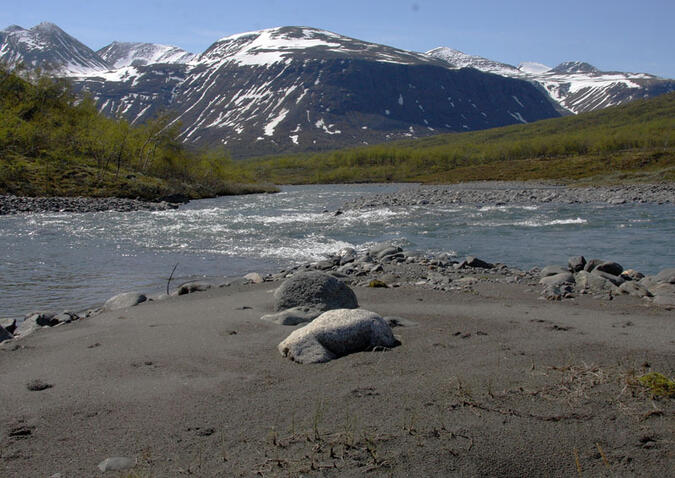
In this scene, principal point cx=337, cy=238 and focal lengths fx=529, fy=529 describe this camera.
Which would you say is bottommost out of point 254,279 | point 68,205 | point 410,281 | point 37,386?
point 254,279

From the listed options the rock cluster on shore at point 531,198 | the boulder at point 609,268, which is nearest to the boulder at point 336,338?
the boulder at point 609,268

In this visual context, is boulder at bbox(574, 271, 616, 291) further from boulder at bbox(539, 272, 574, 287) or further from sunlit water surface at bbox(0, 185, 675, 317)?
sunlit water surface at bbox(0, 185, 675, 317)

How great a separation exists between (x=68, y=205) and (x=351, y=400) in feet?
148

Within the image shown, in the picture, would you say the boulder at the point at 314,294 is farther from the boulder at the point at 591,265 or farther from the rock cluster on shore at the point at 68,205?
the rock cluster on shore at the point at 68,205

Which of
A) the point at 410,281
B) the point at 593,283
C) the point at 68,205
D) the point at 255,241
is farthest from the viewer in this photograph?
the point at 68,205

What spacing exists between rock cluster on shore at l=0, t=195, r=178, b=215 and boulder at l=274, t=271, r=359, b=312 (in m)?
37.4

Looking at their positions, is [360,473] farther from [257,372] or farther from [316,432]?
[257,372]

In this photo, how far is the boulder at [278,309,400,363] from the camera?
25.8 ft

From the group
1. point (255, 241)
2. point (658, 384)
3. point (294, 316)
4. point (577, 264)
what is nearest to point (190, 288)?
point (294, 316)

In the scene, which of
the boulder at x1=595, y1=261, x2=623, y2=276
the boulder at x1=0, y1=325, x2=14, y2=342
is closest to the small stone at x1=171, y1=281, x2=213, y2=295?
the boulder at x1=0, y1=325, x2=14, y2=342

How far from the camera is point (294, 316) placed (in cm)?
1034

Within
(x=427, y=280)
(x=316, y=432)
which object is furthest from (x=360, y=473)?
(x=427, y=280)

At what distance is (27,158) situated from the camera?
56.3m

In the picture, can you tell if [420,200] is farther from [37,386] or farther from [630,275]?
[37,386]
